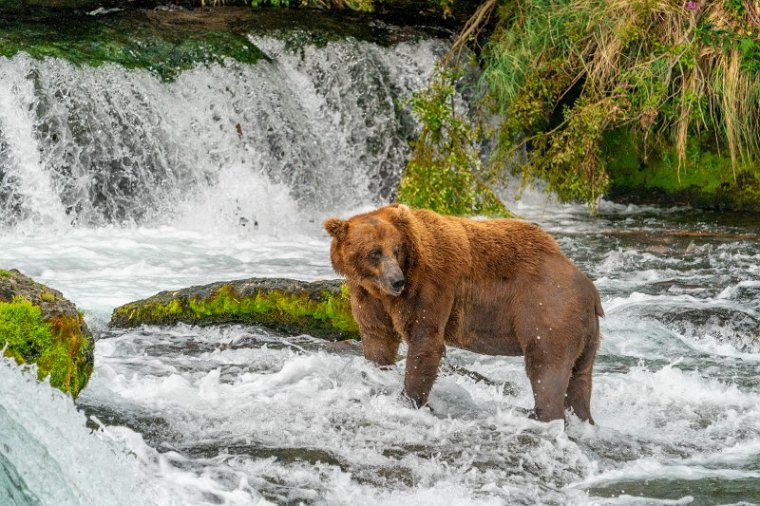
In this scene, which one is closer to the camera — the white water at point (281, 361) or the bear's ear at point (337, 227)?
the white water at point (281, 361)

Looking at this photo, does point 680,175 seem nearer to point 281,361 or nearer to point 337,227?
point 281,361

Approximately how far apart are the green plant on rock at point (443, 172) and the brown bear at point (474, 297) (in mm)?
5177

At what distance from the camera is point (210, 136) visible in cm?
1288

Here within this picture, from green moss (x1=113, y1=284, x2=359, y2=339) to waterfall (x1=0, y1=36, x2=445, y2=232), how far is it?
447 centimetres

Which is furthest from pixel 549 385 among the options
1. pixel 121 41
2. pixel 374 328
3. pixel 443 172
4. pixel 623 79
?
pixel 121 41

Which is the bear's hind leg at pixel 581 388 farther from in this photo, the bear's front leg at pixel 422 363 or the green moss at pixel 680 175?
the green moss at pixel 680 175

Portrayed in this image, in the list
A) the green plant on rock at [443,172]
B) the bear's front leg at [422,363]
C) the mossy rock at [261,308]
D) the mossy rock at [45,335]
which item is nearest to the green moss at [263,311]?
the mossy rock at [261,308]

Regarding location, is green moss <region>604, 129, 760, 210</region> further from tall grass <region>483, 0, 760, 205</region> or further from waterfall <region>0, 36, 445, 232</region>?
waterfall <region>0, 36, 445, 232</region>

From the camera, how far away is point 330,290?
7555 mm

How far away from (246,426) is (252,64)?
8.29 m

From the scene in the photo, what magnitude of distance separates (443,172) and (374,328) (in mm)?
5573

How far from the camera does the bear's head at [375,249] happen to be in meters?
5.57

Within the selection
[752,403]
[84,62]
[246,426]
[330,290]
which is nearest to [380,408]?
[246,426]

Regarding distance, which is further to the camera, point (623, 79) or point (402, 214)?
point (623, 79)
